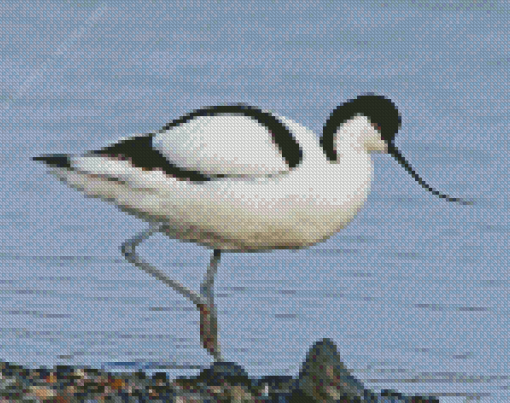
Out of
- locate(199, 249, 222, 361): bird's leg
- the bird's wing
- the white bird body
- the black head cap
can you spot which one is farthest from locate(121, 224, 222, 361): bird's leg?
the black head cap

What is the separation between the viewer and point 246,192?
10539mm

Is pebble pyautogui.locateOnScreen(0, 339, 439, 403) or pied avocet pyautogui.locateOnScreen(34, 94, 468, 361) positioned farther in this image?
pied avocet pyautogui.locateOnScreen(34, 94, 468, 361)

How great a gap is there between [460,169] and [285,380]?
9269 mm

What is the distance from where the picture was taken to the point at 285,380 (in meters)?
10.6

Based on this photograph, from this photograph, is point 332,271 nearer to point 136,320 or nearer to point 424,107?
point 136,320

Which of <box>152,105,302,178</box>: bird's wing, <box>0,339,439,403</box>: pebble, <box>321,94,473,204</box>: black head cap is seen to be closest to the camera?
<box>0,339,439,403</box>: pebble

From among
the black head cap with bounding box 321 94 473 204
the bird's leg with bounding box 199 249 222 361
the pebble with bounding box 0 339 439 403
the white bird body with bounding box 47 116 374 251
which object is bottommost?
the pebble with bounding box 0 339 439 403

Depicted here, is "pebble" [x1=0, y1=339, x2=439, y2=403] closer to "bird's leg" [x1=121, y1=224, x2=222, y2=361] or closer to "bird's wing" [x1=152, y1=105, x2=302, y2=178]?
"bird's leg" [x1=121, y1=224, x2=222, y2=361]

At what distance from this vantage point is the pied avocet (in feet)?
34.7

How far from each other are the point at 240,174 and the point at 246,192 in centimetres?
12

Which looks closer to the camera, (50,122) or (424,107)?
(50,122)

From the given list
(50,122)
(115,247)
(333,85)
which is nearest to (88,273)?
(115,247)

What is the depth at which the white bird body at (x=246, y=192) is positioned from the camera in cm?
1055

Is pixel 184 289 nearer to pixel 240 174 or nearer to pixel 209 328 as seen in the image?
pixel 209 328
